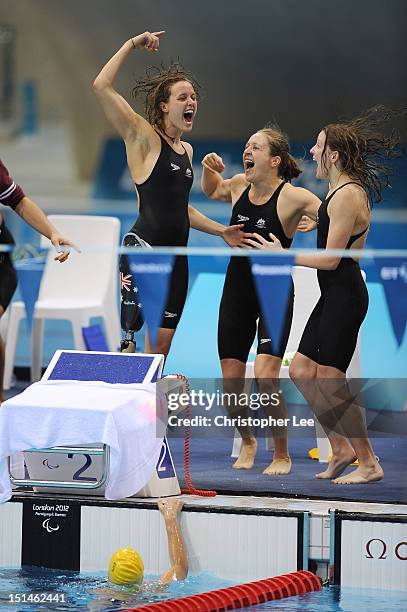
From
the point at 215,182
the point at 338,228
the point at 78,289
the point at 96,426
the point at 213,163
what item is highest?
the point at 213,163

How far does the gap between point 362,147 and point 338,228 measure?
44cm

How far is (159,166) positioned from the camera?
7.21 m

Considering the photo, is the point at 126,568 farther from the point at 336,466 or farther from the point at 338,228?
the point at 338,228

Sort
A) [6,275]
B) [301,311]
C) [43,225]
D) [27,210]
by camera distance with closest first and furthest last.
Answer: [43,225] → [27,210] → [301,311] → [6,275]

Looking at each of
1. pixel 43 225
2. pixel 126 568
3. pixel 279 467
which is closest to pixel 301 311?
pixel 279 467

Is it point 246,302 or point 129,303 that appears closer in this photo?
point 246,302

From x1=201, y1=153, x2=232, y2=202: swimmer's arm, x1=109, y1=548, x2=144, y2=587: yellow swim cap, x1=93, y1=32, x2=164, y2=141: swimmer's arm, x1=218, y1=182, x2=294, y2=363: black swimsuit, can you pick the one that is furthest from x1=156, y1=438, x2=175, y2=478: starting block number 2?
x1=93, y1=32, x2=164, y2=141: swimmer's arm

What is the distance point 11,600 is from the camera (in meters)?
5.84

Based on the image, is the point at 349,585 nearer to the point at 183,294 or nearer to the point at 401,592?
the point at 401,592

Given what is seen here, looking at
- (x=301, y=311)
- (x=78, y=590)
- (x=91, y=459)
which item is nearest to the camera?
(x=78, y=590)

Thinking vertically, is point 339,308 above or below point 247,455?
above

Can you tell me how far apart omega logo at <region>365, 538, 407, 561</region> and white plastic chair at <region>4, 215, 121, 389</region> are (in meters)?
3.50

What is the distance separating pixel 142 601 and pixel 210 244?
12.5 feet

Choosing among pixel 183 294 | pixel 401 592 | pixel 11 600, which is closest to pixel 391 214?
pixel 183 294
